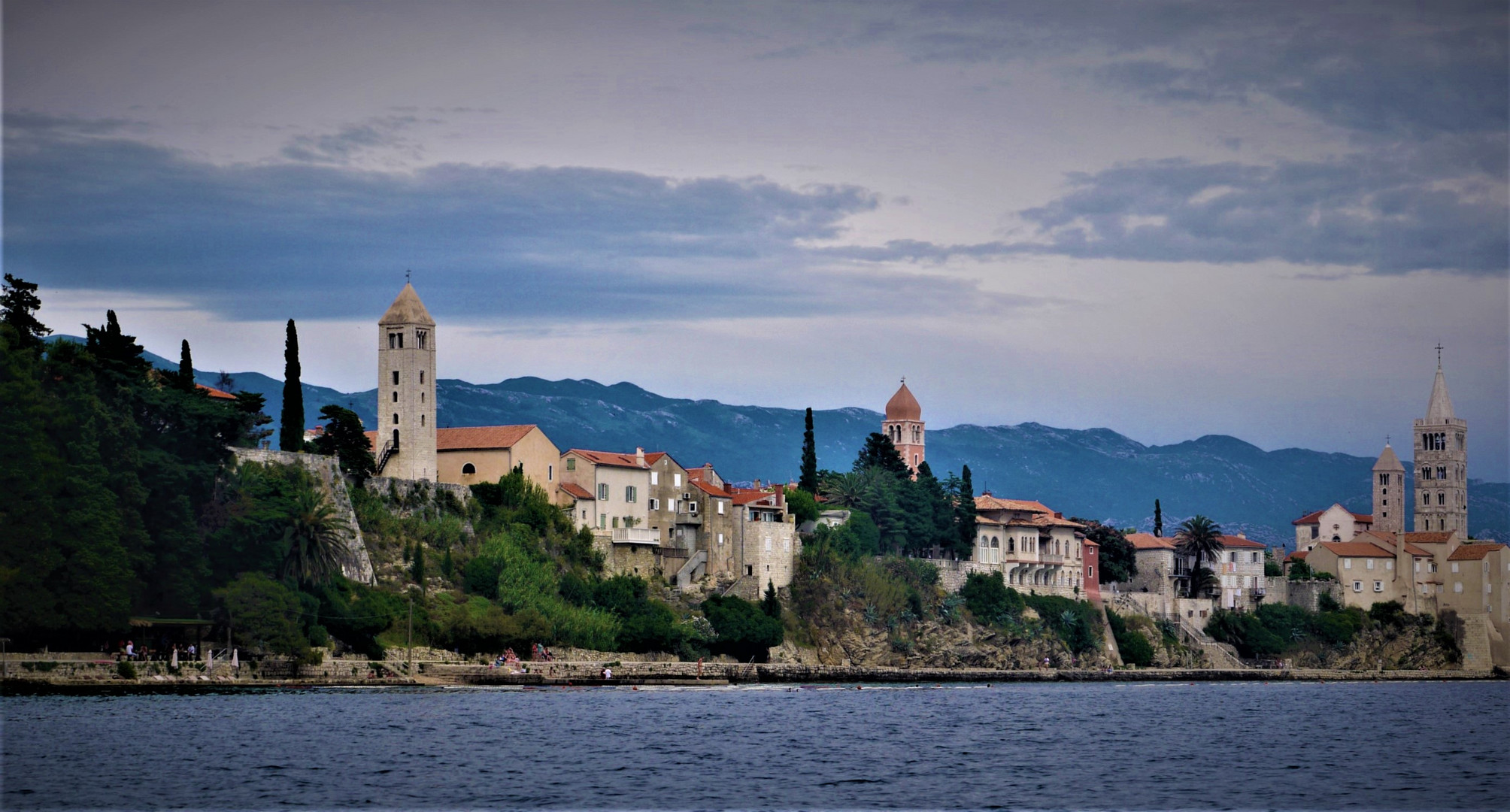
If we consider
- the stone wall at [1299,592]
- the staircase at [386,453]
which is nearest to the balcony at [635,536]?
the staircase at [386,453]

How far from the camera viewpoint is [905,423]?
497 ft

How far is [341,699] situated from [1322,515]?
111709 millimetres

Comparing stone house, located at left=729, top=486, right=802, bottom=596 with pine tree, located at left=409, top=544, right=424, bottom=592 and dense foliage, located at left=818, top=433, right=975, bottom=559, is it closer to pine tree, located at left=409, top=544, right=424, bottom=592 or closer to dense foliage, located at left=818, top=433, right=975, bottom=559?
dense foliage, located at left=818, top=433, right=975, bottom=559

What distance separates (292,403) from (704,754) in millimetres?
35108

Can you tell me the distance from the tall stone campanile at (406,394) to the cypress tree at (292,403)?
27.6 ft

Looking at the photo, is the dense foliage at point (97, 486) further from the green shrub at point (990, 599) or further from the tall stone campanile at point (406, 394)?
the green shrub at point (990, 599)

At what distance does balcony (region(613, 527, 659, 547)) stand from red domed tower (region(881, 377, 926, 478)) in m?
59.2

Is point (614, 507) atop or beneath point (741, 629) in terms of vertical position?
atop

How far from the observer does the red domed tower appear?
151m

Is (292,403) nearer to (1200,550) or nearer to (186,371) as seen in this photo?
(186,371)

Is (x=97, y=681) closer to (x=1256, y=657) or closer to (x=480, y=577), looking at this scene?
(x=480, y=577)

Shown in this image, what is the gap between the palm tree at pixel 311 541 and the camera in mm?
70938

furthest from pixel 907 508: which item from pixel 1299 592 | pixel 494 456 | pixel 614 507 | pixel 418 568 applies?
pixel 418 568

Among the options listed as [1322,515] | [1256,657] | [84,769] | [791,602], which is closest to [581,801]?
[84,769]
